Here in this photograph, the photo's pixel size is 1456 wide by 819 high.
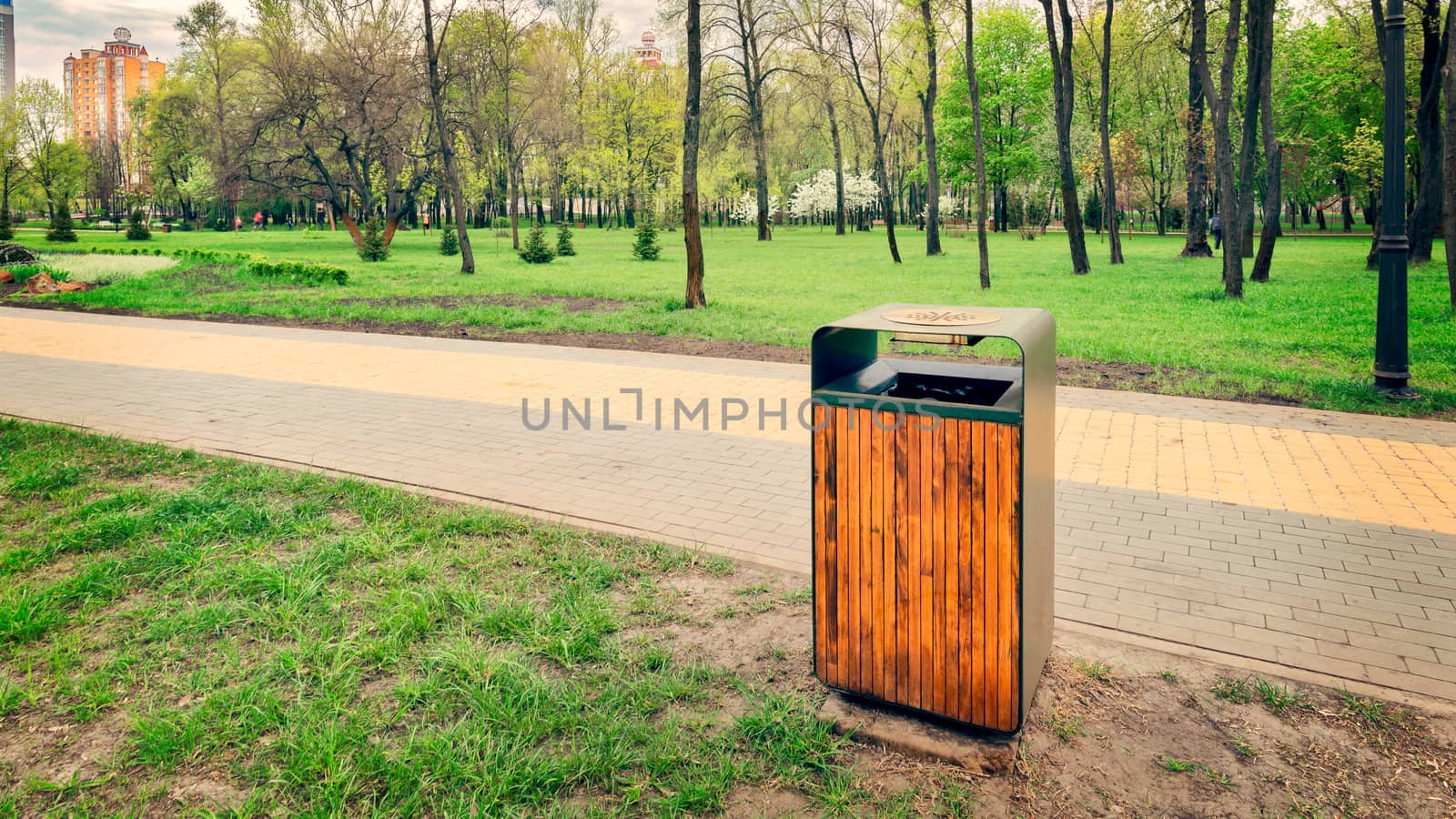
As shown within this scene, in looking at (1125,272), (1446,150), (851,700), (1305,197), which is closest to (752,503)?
(851,700)

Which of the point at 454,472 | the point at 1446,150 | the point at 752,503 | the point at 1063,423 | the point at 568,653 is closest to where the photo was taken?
the point at 568,653

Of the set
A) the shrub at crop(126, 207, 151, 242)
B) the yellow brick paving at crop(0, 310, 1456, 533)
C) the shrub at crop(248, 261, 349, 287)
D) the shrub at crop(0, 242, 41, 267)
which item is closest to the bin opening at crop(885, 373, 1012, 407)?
the yellow brick paving at crop(0, 310, 1456, 533)

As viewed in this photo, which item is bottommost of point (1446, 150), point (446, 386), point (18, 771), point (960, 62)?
point (18, 771)

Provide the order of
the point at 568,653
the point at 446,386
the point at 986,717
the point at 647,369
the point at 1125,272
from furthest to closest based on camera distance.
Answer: the point at 1125,272 → the point at 647,369 → the point at 446,386 → the point at 568,653 → the point at 986,717

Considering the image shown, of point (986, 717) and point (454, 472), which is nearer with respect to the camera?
point (986, 717)

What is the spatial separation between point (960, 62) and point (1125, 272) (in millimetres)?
27257

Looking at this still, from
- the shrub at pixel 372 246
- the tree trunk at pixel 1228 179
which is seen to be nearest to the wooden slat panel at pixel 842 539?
the tree trunk at pixel 1228 179

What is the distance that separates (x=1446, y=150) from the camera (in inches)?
502

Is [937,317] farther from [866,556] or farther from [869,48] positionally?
[869,48]

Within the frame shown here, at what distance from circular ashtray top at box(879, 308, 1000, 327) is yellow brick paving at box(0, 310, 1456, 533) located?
308cm

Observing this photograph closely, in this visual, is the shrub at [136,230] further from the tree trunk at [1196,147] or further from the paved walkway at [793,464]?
the tree trunk at [1196,147]

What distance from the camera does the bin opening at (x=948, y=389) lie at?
3408 millimetres

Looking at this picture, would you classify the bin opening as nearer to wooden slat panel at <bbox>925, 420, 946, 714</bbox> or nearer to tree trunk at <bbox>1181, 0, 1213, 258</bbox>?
wooden slat panel at <bbox>925, 420, 946, 714</bbox>

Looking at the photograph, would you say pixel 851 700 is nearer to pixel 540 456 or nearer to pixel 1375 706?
pixel 1375 706
